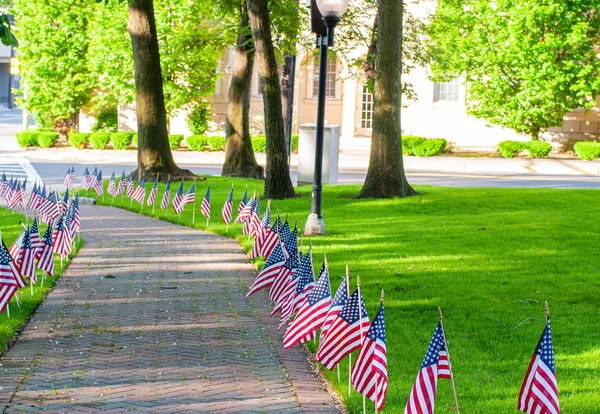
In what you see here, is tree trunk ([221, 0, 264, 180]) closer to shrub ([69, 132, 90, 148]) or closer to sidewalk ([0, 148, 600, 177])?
sidewalk ([0, 148, 600, 177])

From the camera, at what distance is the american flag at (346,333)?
855cm

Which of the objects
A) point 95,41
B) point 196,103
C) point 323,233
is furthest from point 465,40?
point 323,233

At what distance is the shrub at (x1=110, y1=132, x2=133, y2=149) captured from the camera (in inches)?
1880

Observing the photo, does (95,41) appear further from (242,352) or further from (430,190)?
(242,352)

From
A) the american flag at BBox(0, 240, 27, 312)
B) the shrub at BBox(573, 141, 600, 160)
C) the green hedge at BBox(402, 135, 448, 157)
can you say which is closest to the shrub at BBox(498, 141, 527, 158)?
the shrub at BBox(573, 141, 600, 160)

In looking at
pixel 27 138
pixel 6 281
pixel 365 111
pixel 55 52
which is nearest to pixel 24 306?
pixel 6 281

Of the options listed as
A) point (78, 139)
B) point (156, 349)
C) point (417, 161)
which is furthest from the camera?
point (78, 139)

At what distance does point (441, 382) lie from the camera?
8.66 meters

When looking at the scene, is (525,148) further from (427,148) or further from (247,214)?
(247,214)

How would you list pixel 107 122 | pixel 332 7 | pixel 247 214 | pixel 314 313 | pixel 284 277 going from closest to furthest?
pixel 314 313 → pixel 284 277 → pixel 332 7 → pixel 247 214 → pixel 107 122

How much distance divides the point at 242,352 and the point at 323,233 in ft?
26.7

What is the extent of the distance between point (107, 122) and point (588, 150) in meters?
24.0

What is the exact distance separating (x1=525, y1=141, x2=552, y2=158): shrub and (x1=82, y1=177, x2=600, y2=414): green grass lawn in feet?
60.8

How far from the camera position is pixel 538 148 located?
42.9m
